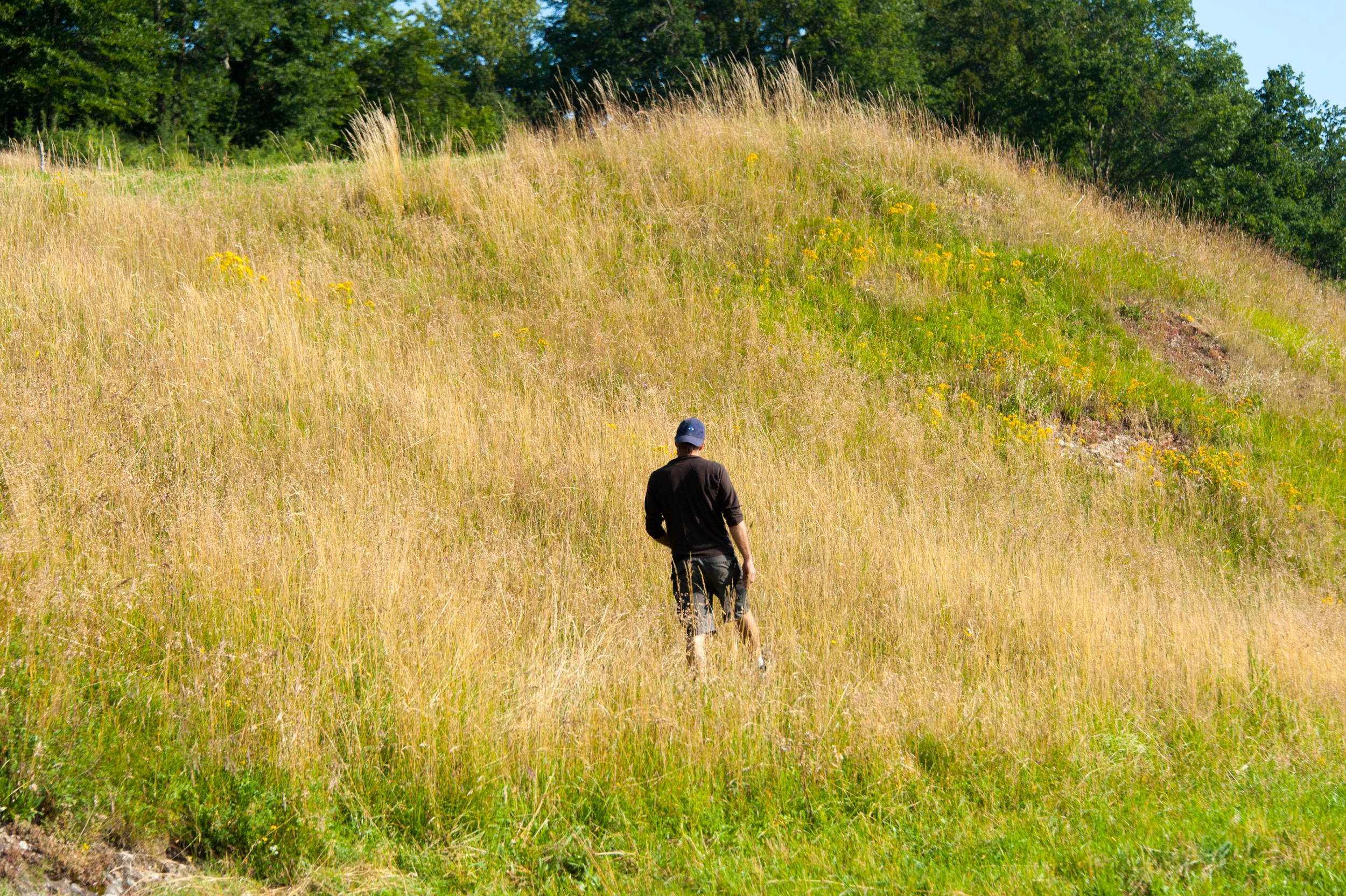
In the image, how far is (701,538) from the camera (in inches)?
209

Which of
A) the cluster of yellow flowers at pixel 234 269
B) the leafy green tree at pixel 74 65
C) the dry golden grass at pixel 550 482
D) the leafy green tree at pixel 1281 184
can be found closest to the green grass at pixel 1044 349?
the dry golden grass at pixel 550 482

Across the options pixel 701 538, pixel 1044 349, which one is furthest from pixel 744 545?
pixel 1044 349

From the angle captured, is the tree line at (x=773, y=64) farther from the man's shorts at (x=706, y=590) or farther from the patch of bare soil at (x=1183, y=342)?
the man's shorts at (x=706, y=590)

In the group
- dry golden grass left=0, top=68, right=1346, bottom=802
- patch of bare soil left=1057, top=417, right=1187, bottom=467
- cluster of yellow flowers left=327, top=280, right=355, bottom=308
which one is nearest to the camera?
dry golden grass left=0, top=68, right=1346, bottom=802

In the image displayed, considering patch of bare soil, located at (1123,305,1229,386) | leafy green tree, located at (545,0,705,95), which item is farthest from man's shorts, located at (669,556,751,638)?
leafy green tree, located at (545,0,705,95)

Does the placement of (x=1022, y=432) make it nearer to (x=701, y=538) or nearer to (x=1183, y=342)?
(x=1183, y=342)

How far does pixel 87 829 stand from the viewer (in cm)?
338

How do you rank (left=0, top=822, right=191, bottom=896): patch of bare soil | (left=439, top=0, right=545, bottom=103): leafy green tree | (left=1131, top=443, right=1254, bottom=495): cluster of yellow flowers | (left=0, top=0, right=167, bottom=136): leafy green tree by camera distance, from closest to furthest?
(left=0, top=822, right=191, bottom=896): patch of bare soil, (left=1131, top=443, right=1254, bottom=495): cluster of yellow flowers, (left=0, top=0, right=167, bottom=136): leafy green tree, (left=439, top=0, right=545, bottom=103): leafy green tree

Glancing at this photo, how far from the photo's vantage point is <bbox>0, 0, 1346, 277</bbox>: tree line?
24828mm

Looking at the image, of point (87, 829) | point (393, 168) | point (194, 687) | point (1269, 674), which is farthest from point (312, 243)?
point (1269, 674)

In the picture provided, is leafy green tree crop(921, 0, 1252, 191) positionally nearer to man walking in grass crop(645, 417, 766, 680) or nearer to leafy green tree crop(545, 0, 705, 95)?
leafy green tree crop(545, 0, 705, 95)

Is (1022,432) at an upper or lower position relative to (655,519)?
lower

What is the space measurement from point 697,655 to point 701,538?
694 millimetres

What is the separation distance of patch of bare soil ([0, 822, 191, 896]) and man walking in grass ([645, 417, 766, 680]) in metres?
2.85
